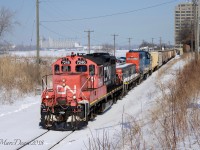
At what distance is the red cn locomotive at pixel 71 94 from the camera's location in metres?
13.3

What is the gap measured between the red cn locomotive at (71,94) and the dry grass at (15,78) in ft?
21.2

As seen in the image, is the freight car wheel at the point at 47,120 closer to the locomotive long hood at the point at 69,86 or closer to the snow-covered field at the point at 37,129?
the snow-covered field at the point at 37,129

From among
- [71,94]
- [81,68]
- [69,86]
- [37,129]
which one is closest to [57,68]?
[81,68]

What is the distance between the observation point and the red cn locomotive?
13328 millimetres

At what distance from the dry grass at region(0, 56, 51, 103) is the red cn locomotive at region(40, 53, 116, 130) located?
647 cm

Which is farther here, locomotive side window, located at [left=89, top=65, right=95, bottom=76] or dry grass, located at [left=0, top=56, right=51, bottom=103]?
dry grass, located at [left=0, top=56, right=51, bottom=103]

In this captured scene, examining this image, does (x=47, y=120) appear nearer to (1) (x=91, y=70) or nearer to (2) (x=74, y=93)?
(2) (x=74, y=93)

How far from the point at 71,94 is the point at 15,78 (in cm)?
1156

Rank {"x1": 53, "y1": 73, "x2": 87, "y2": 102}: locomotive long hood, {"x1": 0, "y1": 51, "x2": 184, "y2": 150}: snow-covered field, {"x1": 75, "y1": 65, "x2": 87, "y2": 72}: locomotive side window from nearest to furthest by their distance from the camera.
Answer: {"x1": 0, "y1": 51, "x2": 184, "y2": 150}: snow-covered field, {"x1": 53, "y1": 73, "x2": 87, "y2": 102}: locomotive long hood, {"x1": 75, "y1": 65, "x2": 87, "y2": 72}: locomotive side window

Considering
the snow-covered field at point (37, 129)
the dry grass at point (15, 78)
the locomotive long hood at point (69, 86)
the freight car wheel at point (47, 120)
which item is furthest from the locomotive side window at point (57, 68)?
the dry grass at point (15, 78)

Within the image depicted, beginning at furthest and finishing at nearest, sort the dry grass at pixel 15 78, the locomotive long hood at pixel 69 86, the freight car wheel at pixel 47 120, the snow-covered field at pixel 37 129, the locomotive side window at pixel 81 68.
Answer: the dry grass at pixel 15 78 < the locomotive side window at pixel 81 68 < the locomotive long hood at pixel 69 86 < the freight car wheel at pixel 47 120 < the snow-covered field at pixel 37 129

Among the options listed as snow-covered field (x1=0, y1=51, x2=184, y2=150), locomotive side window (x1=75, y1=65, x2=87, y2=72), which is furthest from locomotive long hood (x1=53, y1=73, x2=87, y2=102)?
snow-covered field (x1=0, y1=51, x2=184, y2=150)

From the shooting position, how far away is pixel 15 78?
24.2 m

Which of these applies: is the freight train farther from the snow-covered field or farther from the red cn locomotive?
the snow-covered field
